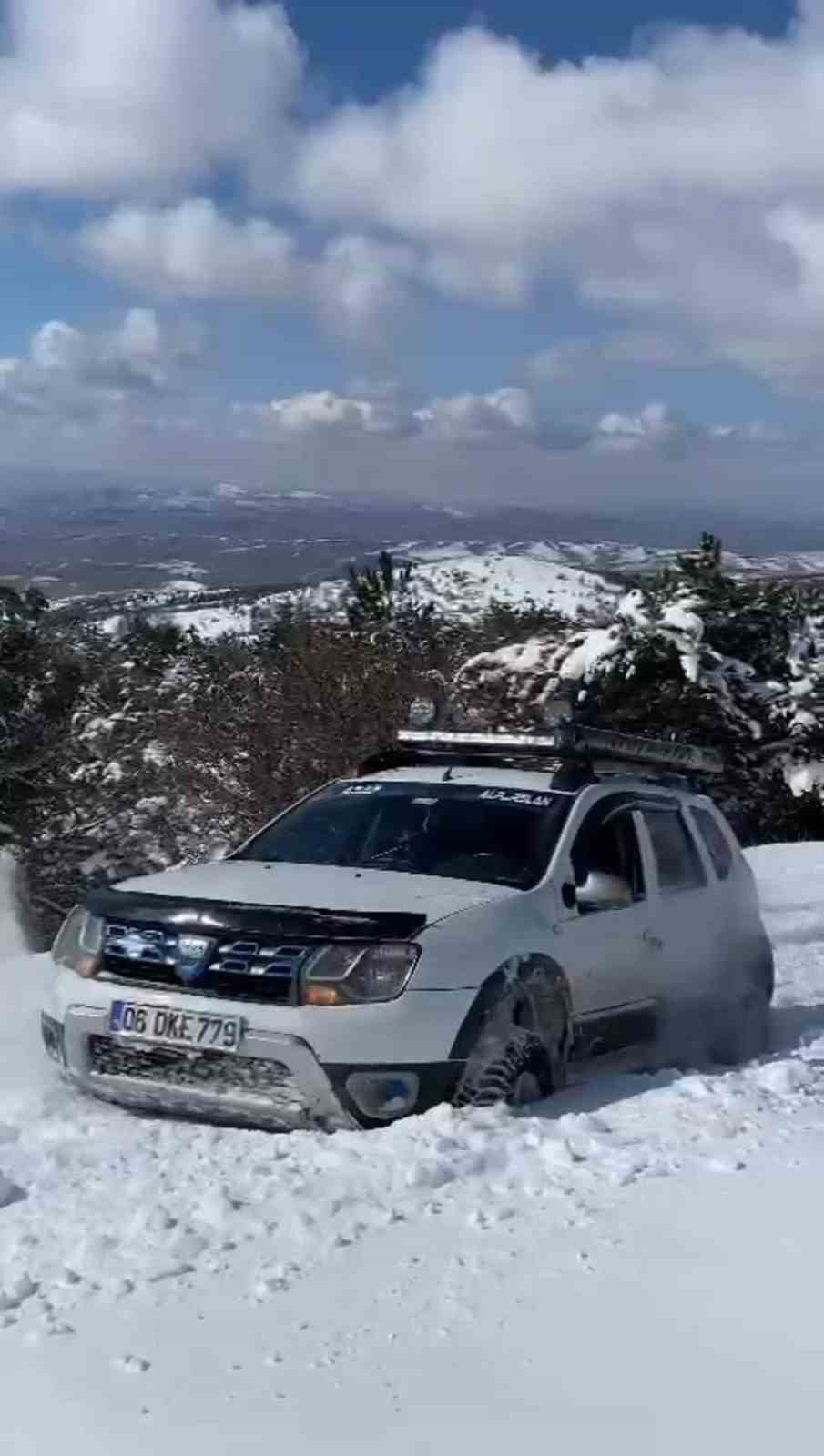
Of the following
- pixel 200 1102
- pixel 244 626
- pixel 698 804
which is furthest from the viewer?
pixel 244 626

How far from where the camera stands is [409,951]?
563cm

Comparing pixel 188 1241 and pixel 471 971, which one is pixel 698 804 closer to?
pixel 471 971

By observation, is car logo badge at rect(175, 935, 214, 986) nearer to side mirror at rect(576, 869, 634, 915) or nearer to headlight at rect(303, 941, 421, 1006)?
headlight at rect(303, 941, 421, 1006)

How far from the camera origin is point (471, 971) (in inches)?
227

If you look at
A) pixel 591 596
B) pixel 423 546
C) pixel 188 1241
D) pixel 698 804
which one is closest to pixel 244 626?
pixel 591 596

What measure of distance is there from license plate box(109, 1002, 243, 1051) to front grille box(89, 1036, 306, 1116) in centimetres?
4

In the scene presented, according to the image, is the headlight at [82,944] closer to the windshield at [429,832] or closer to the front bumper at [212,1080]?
the front bumper at [212,1080]

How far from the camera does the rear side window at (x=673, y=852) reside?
7648 mm

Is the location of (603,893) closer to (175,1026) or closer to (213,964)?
(213,964)

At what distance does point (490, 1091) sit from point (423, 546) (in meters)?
70.7

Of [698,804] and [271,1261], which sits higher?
[698,804]

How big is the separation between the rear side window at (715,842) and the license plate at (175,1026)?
3452 mm

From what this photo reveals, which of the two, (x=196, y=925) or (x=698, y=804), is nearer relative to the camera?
(x=196, y=925)

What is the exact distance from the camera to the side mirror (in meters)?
6.70
